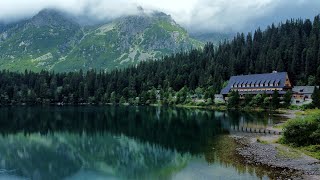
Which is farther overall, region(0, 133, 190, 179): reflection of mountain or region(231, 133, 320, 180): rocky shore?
Answer: region(0, 133, 190, 179): reflection of mountain

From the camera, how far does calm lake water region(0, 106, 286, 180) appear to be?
44750 mm

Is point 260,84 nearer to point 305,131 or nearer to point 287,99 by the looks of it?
point 287,99

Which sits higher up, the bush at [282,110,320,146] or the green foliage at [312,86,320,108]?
the green foliage at [312,86,320,108]

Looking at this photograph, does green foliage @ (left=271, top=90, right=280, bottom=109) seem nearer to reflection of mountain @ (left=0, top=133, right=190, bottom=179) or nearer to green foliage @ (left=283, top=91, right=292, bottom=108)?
green foliage @ (left=283, top=91, right=292, bottom=108)

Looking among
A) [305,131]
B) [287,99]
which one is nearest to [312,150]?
[305,131]

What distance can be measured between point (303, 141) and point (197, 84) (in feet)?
462

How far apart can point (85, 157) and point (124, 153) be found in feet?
20.7

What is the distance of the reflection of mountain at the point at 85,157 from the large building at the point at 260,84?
87.1m

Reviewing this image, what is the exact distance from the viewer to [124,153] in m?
59.7

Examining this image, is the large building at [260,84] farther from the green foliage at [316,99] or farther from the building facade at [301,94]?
the green foliage at [316,99]

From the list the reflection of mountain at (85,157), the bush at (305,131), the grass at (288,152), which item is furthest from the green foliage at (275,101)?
the grass at (288,152)

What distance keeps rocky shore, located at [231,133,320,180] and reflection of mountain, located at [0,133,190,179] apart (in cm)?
907

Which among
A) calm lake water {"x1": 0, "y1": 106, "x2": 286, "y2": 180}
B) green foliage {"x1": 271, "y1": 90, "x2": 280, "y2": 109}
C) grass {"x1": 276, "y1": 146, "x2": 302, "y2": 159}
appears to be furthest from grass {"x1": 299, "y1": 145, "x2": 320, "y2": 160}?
green foliage {"x1": 271, "y1": 90, "x2": 280, "y2": 109}

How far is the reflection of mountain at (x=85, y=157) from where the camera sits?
47.0 metres
